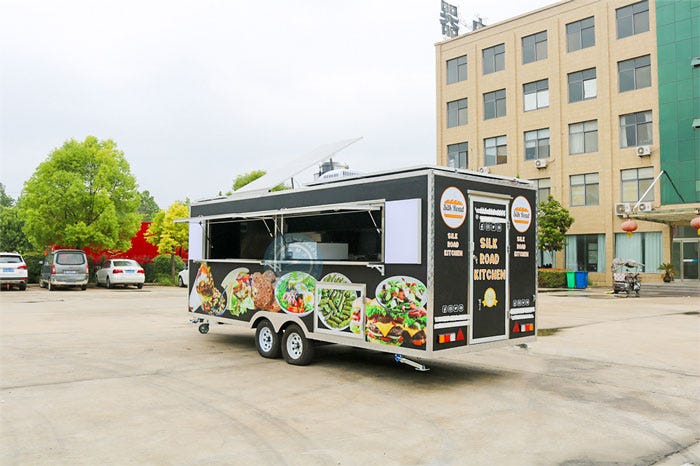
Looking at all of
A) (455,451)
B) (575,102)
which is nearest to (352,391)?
(455,451)

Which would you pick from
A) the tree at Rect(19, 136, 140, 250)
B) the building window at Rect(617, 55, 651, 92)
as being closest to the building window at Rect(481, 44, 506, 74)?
the building window at Rect(617, 55, 651, 92)

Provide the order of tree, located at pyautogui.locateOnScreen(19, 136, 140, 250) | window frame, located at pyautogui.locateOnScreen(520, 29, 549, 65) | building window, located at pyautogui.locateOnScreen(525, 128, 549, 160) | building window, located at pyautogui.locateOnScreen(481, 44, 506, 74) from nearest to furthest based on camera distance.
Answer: tree, located at pyautogui.locateOnScreen(19, 136, 140, 250)
building window, located at pyautogui.locateOnScreen(525, 128, 549, 160)
window frame, located at pyautogui.locateOnScreen(520, 29, 549, 65)
building window, located at pyautogui.locateOnScreen(481, 44, 506, 74)

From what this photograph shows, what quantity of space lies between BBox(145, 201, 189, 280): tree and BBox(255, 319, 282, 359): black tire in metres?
23.6

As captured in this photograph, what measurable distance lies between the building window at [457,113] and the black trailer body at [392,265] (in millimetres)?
32066

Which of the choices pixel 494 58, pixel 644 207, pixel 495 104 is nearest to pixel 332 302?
pixel 644 207

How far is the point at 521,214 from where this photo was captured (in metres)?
8.54

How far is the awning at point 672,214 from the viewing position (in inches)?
1043

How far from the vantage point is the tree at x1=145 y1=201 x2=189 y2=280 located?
3306 centimetres

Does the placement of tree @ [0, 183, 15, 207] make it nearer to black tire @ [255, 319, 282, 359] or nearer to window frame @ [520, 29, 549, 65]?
window frame @ [520, 29, 549, 65]

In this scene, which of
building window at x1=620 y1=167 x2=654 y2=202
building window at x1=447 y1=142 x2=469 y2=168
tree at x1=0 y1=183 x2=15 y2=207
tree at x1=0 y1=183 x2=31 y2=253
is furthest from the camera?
tree at x1=0 y1=183 x2=15 y2=207

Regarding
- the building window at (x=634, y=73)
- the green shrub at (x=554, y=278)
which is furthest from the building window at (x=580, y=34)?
the green shrub at (x=554, y=278)

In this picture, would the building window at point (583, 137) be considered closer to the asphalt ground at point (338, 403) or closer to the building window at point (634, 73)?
the building window at point (634, 73)

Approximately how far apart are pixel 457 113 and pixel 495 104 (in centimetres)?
298

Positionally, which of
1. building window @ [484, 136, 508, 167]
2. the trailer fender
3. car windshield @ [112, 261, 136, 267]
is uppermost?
building window @ [484, 136, 508, 167]
